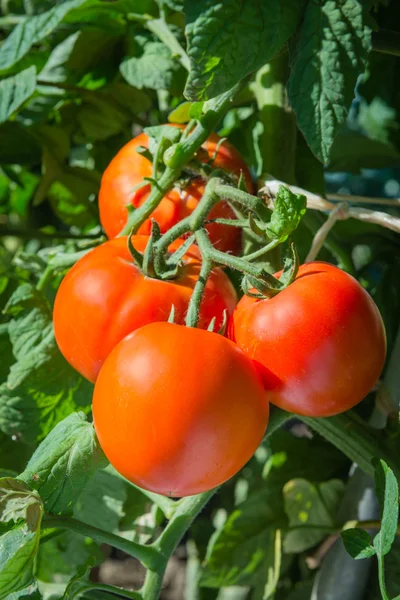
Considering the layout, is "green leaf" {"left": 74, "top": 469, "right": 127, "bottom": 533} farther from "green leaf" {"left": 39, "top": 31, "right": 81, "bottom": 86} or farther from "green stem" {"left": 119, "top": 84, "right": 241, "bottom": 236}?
"green leaf" {"left": 39, "top": 31, "right": 81, "bottom": 86}

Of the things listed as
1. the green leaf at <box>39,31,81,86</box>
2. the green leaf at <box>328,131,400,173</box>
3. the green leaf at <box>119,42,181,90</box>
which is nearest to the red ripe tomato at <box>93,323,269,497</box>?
the green leaf at <box>119,42,181,90</box>

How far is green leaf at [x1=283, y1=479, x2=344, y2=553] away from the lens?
953 mm

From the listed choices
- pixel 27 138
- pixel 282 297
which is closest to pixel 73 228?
pixel 27 138

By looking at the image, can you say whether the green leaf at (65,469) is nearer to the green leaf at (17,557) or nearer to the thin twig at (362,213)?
the green leaf at (17,557)

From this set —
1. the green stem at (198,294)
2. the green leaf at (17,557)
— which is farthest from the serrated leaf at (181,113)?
the green leaf at (17,557)

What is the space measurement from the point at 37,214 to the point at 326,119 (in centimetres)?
91

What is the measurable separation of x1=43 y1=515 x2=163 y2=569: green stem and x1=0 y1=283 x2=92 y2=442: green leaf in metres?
0.21

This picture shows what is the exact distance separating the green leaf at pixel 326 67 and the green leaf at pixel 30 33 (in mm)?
324

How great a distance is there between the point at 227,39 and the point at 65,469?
435 mm

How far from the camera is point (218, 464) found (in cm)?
57

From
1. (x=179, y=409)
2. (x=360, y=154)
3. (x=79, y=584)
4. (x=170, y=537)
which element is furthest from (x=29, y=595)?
(x=360, y=154)

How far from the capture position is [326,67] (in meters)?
0.68

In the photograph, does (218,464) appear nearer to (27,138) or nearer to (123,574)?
(27,138)

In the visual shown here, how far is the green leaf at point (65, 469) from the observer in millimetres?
661
